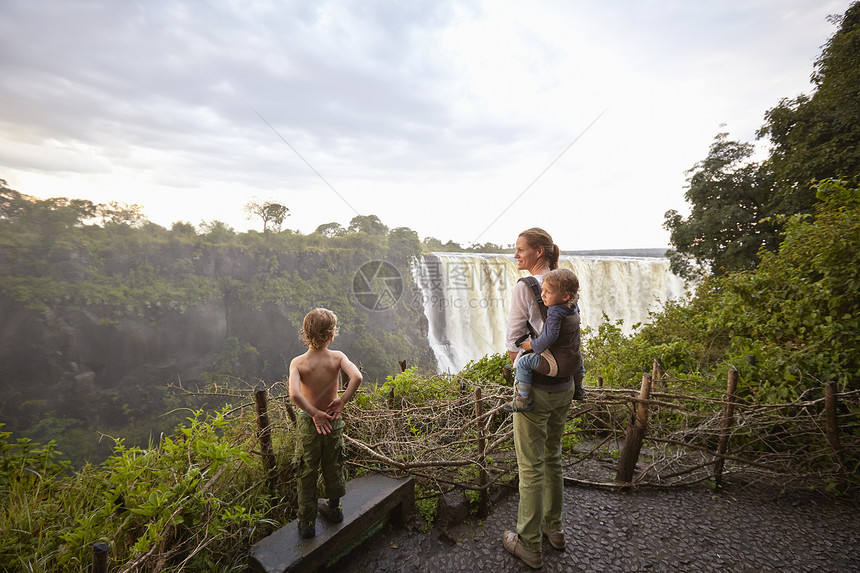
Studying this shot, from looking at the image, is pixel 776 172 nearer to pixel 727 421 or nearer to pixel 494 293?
pixel 727 421

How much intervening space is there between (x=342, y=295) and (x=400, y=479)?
80.6ft

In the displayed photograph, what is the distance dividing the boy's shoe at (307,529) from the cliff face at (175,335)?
15.2m

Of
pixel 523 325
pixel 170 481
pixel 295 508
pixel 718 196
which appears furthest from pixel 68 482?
pixel 718 196

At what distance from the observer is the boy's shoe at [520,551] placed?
79.4 inches

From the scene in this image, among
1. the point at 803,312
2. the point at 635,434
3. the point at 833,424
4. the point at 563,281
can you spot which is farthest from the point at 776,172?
the point at 563,281

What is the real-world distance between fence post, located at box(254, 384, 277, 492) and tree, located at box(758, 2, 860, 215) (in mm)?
11057

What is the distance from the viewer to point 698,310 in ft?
26.3

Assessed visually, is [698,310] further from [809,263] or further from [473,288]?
[473,288]

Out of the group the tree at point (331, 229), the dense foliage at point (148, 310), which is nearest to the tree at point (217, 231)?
the dense foliage at point (148, 310)

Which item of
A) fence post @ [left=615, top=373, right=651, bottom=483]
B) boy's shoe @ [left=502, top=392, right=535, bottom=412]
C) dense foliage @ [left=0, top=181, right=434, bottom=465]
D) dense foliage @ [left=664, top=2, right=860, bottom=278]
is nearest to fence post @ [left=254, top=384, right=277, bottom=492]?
boy's shoe @ [left=502, top=392, right=535, bottom=412]

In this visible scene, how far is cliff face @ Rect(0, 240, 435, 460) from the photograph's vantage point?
58.0ft

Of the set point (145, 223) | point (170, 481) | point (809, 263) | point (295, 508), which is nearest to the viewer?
point (170, 481)

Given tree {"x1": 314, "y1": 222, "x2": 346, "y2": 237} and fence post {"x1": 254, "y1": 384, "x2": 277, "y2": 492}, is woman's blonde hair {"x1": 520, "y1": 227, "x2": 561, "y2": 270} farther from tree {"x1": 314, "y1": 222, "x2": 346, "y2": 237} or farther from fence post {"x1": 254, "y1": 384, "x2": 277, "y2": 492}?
tree {"x1": 314, "y1": 222, "x2": 346, "y2": 237}

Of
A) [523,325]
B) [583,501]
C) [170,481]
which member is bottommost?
[583,501]
